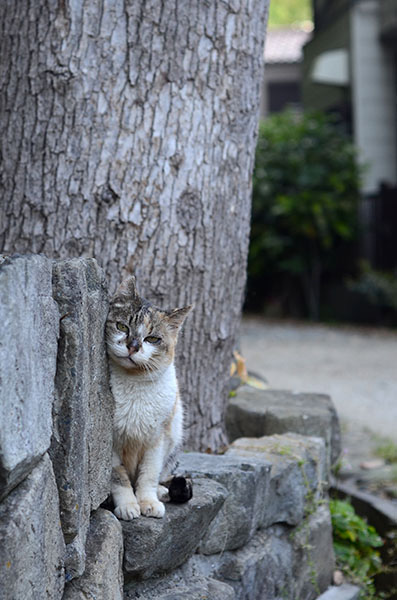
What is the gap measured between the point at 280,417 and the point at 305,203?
941 cm

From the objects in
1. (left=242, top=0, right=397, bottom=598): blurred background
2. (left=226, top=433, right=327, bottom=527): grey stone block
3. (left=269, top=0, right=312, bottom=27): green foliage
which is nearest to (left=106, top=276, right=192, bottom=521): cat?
(left=226, top=433, right=327, bottom=527): grey stone block

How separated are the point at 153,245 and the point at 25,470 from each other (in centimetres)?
166

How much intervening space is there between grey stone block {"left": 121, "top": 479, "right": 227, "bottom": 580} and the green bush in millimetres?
10382

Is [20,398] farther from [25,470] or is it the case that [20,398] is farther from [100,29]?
[100,29]

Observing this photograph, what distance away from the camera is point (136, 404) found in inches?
90.8

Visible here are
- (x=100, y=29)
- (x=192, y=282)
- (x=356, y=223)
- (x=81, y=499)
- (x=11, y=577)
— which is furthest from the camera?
(x=356, y=223)

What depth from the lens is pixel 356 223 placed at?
520 inches

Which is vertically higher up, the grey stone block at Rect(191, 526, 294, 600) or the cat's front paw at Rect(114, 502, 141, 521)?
the cat's front paw at Rect(114, 502, 141, 521)

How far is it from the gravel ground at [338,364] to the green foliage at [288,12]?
88.9 ft

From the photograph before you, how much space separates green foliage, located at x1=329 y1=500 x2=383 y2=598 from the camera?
3.77m

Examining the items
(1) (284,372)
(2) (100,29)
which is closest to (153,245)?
(2) (100,29)

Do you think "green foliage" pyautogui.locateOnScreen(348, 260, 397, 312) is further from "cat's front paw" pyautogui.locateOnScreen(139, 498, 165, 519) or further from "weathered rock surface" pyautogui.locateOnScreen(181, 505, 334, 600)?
"cat's front paw" pyautogui.locateOnScreen(139, 498, 165, 519)

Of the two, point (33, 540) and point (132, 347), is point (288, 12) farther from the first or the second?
point (33, 540)

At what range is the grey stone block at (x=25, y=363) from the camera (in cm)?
155
